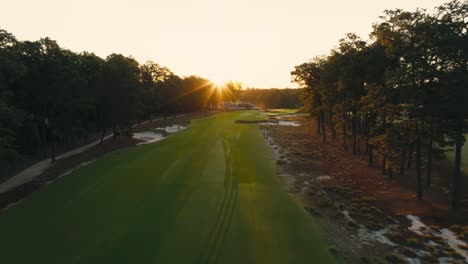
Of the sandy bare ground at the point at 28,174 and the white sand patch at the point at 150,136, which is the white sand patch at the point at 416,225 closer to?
the sandy bare ground at the point at 28,174

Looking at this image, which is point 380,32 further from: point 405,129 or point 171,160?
point 171,160

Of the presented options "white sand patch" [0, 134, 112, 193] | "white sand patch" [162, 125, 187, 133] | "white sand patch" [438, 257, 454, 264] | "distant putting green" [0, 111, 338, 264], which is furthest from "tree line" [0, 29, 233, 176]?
"white sand patch" [438, 257, 454, 264]

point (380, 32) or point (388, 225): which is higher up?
point (380, 32)

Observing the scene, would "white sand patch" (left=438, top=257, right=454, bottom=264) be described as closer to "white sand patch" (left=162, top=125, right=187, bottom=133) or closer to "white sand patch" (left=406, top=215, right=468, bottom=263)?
"white sand patch" (left=406, top=215, right=468, bottom=263)

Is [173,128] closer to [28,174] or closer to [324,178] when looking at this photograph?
[28,174]

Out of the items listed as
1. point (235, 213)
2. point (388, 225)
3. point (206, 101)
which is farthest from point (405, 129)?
point (206, 101)

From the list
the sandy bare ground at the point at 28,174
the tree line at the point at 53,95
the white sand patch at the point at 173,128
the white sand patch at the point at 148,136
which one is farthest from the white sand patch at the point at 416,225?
the white sand patch at the point at 173,128
